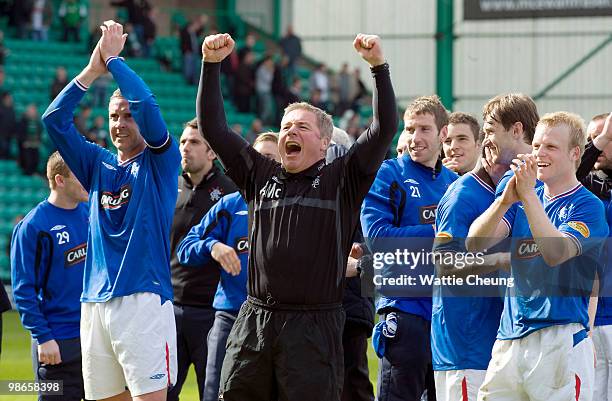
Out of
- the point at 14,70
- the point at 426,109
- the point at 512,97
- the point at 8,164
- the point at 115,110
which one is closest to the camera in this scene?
the point at 512,97

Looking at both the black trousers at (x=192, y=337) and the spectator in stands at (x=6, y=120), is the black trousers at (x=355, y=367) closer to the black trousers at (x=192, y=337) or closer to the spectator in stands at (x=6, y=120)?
the black trousers at (x=192, y=337)

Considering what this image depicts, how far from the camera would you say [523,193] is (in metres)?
5.34

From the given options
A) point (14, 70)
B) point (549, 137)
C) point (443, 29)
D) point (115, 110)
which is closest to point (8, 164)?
point (14, 70)

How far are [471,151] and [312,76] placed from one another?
21.2 meters

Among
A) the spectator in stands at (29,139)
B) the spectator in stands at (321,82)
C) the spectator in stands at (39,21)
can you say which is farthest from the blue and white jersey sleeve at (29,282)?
the spectator in stands at (321,82)

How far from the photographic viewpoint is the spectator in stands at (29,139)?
70.9 ft

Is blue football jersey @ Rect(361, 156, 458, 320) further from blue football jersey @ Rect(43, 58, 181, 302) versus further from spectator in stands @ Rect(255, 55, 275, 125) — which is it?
spectator in stands @ Rect(255, 55, 275, 125)

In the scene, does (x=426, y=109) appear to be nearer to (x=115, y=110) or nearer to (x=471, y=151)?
(x=471, y=151)

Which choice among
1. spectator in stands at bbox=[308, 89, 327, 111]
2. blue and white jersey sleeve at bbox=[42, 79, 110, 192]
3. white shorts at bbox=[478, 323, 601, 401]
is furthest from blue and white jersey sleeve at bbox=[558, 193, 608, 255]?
spectator in stands at bbox=[308, 89, 327, 111]

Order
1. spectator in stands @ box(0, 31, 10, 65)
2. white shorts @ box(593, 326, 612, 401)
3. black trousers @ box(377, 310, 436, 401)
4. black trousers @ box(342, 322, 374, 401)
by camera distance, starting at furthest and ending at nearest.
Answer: spectator in stands @ box(0, 31, 10, 65)
black trousers @ box(342, 322, 374, 401)
white shorts @ box(593, 326, 612, 401)
black trousers @ box(377, 310, 436, 401)

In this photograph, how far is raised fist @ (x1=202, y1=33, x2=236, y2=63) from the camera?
19.0ft

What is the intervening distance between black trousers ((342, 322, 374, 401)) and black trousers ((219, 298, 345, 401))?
2.24 m

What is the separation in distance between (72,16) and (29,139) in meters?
4.81

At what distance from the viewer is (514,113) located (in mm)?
6191
